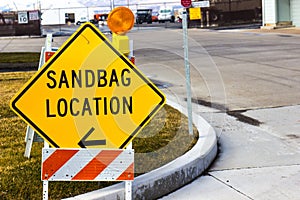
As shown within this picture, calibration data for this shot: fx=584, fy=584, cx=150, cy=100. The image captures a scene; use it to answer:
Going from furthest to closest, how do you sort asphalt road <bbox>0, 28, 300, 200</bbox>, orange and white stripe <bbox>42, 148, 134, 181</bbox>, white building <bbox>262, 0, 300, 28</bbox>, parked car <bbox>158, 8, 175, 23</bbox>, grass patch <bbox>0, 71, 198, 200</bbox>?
parked car <bbox>158, 8, 175, 23</bbox> → white building <bbox>262, 0, 300, 28</bbox> → asphalt road <bbox>0, 28, 300, 200</bbox> → grass patch <bbox>0, 71, 198, 200</bbox> → orange and white stripe <bbox>42, 148, 134, 181</bbox>

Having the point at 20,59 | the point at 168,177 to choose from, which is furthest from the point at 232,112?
the point at 20,59

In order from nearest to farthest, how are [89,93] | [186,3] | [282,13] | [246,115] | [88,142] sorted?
[89,93] → [88,142] → [186,3] → [246,115] → [282,13]

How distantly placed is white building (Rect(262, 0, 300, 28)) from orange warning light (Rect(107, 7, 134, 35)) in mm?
34206

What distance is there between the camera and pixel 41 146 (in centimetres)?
742

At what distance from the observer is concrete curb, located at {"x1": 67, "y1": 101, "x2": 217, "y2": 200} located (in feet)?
17.7

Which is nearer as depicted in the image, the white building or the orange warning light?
the orange warning light

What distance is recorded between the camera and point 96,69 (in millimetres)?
5320

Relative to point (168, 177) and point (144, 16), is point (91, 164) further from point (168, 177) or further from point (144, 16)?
point (144, 16)

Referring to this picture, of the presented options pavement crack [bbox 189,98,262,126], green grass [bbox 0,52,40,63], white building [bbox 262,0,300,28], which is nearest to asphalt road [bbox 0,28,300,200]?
pavement crack [bbox 189,98,262,126]

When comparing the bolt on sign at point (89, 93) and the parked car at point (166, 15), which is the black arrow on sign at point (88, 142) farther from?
the parked car at point (166, 15)

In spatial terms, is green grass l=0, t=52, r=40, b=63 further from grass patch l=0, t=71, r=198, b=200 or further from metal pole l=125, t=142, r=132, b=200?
metal pole l=125, t=142, r=132, b=200

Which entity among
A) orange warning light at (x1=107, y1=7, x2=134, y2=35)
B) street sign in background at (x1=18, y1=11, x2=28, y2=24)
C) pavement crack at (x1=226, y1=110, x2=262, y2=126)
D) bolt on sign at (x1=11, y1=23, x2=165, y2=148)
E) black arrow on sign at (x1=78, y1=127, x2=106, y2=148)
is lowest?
pavement crack at (x1=226, y1=110, x2=262, y2=126)

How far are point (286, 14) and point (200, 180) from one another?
34.2m

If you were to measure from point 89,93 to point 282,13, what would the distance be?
3511 cm
